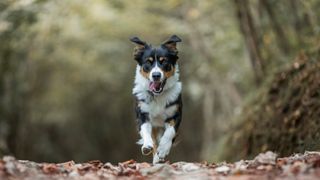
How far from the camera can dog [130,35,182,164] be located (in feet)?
27.5

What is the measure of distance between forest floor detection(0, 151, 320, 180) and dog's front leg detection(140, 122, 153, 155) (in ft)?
4.26

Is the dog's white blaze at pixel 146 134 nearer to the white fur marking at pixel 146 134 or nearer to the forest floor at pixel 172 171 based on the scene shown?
the white fur marking at pixel 146 134

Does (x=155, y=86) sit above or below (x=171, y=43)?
below

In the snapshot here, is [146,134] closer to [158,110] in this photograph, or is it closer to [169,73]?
[158,110]

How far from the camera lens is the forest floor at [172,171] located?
5.28m

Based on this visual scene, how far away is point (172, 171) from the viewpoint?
606 centimetres

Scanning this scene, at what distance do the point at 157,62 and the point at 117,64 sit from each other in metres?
18.1

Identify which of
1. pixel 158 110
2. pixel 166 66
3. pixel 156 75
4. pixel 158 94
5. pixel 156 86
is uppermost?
pixel 166 66

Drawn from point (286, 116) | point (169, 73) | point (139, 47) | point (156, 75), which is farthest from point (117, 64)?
point (156, 75)

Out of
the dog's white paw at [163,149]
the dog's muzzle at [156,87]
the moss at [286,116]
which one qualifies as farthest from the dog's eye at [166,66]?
the moss at [286,116]

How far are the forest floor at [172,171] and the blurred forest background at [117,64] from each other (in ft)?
16.5

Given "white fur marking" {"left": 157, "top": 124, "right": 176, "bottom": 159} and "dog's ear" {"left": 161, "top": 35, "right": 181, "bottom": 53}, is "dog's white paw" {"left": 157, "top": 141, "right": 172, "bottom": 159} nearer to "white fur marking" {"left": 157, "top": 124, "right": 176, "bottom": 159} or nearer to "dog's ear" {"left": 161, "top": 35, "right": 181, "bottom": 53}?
"white fur marking" {"left": 157, "top": 124, "right": 176, "bottom": 159}

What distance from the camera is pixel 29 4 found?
546 inches

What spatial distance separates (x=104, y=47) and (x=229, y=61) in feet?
22.3
